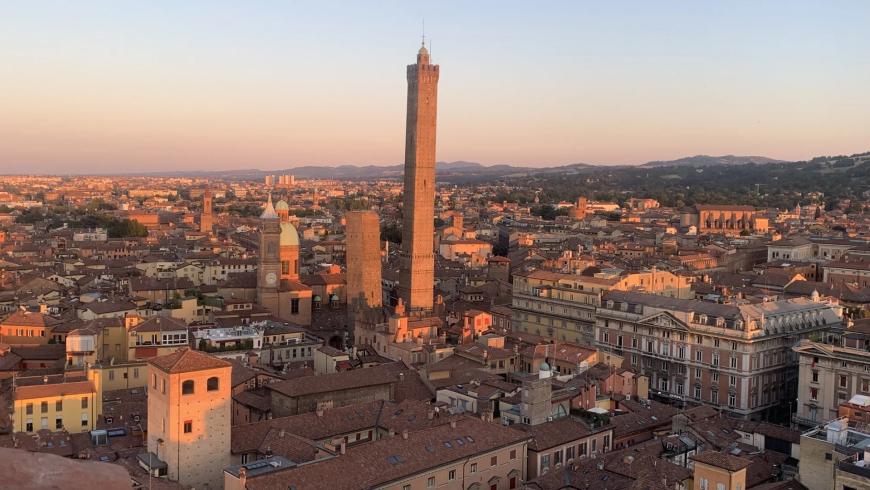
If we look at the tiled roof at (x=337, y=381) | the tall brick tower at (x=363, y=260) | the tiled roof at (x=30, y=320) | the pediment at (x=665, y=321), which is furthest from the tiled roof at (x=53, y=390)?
the tall brick tower at (x=363, y=260)

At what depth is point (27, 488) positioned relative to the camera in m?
3.90

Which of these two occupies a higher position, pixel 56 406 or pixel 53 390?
pixel 53 390

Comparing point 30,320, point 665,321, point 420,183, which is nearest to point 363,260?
point 420,183

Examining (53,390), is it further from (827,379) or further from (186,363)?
(827,379)

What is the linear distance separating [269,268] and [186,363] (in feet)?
120

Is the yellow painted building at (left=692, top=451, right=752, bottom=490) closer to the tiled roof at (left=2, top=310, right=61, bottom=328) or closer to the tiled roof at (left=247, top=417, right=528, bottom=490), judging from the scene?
the tiled roof at (left=247, top=417, right=528, bottom=490)

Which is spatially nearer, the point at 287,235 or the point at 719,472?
the point at 719,472

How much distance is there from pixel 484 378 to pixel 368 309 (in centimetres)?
1939

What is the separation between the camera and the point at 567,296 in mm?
56750

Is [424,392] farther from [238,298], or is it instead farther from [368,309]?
[238,298]

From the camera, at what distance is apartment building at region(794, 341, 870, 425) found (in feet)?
122

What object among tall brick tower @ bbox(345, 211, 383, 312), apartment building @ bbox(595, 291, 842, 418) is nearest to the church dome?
tall brick tower @ bbox(345, 211, 383, 312)

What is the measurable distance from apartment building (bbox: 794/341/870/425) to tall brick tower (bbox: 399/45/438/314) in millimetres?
32341

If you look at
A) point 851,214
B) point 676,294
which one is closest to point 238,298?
point 676,294
